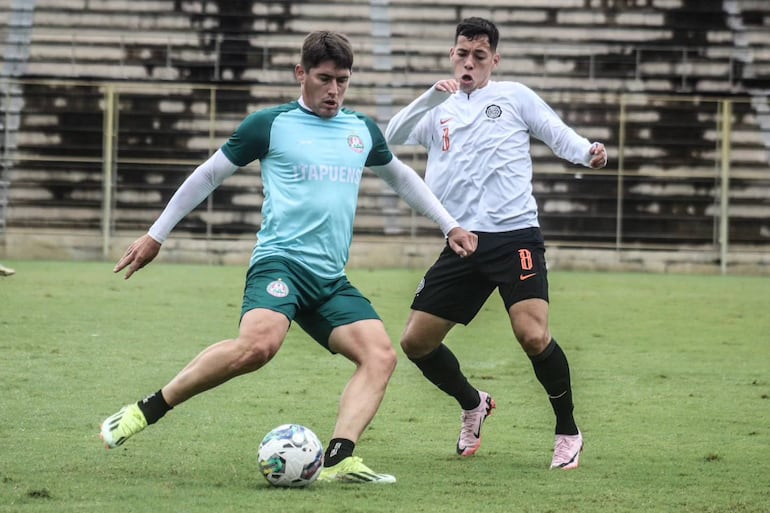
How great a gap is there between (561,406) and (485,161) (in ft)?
4.13

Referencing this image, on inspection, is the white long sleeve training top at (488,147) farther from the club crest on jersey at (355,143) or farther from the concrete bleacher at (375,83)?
the concrete bleacher at (375,83)

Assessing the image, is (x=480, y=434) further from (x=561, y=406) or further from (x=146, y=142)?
(x=146, y=142)

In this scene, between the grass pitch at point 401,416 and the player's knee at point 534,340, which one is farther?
the player's knee at point 534,340

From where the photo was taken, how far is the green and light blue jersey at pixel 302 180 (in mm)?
5516

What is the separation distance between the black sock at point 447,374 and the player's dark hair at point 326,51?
1.68 meters

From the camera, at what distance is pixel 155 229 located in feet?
18.0

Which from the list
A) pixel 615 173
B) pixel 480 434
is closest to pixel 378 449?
pixel 480 434

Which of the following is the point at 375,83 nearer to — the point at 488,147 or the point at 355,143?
the point at 488,147

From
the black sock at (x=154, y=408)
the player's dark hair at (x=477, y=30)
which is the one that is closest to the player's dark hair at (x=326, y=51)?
the player's dark hair at (x=477, y=30)

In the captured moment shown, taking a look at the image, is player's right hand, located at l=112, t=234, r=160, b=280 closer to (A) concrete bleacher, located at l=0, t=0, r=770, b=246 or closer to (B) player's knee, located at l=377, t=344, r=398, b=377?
Answer: (B) player's knee, located at l=377, t=344, r=398, b=377

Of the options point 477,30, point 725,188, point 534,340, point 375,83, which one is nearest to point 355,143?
point 477,30

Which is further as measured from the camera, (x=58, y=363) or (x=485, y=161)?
(x=58, y=363)

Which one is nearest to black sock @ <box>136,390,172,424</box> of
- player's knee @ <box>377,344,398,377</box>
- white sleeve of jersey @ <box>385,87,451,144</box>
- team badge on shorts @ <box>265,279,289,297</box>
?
team badge on shorts @ <box>265,279,289,297</box>

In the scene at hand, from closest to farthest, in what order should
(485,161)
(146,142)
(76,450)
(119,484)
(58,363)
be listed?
(119,484)
(76,450)
(485,161)
(58,363)
(146,142)
